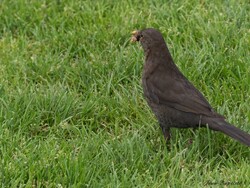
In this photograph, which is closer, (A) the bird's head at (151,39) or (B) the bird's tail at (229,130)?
(B) the bird's tail at (229,130)

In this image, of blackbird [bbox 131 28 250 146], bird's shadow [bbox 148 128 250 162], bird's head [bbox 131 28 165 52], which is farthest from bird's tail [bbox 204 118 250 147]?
bird's head [bbox 131 28 165 52]

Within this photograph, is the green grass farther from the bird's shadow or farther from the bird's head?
the bird's head

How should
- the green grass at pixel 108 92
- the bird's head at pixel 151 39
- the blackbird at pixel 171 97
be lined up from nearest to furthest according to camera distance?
the green grass at pixel 108 92, the blackbird at pixel 171 97, the bird's head at pixel 151 39

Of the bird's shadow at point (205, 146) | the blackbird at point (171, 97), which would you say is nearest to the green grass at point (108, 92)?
the bird's shadow at point (205, 146)

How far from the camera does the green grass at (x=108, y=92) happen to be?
17.3 feet

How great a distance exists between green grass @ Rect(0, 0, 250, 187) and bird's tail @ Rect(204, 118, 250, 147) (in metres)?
0.18

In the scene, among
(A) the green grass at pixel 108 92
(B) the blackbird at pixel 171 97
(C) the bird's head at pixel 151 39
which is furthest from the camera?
(C) the bird's head at pixel 151 39

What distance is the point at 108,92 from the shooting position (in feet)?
21.3

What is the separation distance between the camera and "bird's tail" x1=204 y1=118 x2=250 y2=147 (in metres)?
5.29

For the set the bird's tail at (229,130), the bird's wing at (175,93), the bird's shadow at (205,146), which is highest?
the bird's wing at (175,93)

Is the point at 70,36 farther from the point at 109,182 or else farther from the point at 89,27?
the point at 109,182

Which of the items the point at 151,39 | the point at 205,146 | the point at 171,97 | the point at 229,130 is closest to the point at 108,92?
the point at 151,39

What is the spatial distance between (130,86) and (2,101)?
111cm

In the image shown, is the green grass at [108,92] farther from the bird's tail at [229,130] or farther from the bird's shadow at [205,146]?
the bird's tail at [229,130]
